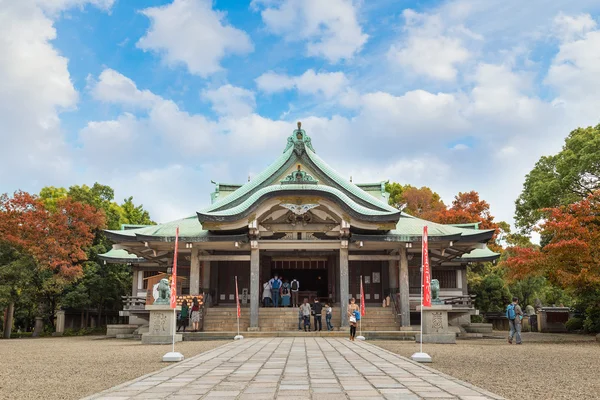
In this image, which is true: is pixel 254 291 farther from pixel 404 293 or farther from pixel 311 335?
pixel 404 293

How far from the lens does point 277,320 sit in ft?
68.3

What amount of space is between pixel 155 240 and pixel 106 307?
15.3 metres

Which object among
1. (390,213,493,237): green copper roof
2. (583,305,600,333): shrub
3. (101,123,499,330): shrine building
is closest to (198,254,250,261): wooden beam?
(101,123,499,330): shrine building

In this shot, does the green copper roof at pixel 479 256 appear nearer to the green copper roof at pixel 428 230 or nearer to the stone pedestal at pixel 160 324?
the green copper roof at pixel 428 230

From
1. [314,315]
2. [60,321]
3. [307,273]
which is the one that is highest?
[307,273]

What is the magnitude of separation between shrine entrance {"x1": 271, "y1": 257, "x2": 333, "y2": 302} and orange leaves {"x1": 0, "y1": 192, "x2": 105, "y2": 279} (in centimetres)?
1049

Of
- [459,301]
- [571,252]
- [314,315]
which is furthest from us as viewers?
[459,301]

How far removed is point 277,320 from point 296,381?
553 inches

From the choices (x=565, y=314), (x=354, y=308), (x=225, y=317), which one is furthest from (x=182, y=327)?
(x=565, y=314)

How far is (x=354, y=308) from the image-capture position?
1747 centimetres

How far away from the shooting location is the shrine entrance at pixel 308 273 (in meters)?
26.1

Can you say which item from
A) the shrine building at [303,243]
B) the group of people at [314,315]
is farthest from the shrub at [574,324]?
the group of people at [314,315]

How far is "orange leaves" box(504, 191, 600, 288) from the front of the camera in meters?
16.1

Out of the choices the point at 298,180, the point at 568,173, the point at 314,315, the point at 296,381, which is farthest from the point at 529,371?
the point at 568,173
